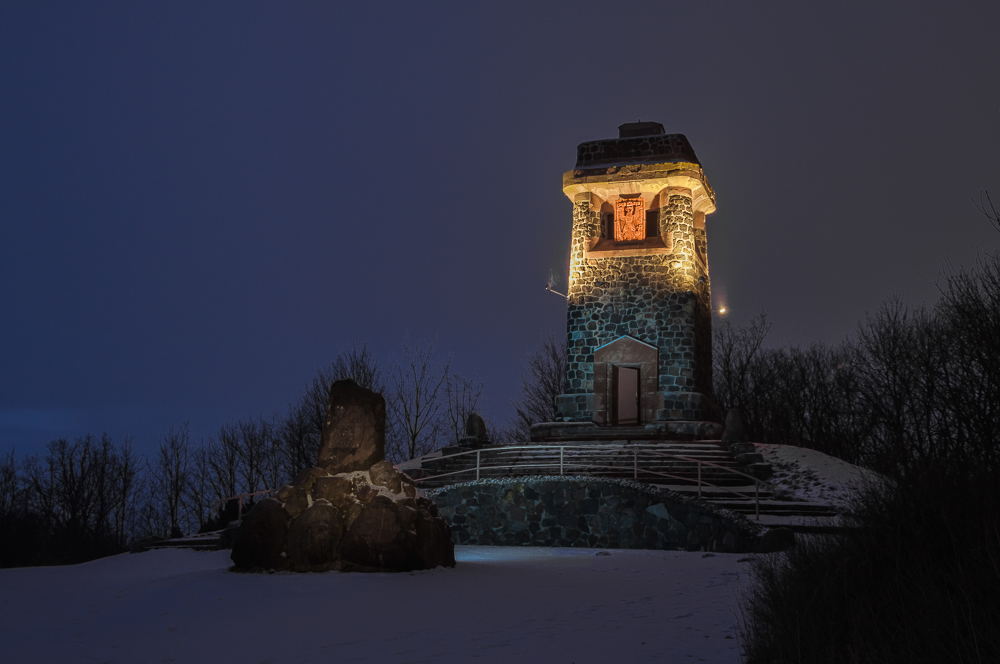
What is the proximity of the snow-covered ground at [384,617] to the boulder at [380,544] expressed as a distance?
0.34 meters

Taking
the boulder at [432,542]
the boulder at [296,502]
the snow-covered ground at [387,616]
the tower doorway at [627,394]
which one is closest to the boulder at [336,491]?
the boulder at [296,502]

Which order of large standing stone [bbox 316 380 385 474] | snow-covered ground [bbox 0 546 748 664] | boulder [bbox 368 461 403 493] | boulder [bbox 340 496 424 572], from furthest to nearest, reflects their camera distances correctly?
1. large standing stone [bbox 316 380 385 474]
2. boulder [bbox 368 461 403 493]
3. boulder [bbox 340 496 424 572]
4. snow-covered ground [bbox 0 546 748 664]

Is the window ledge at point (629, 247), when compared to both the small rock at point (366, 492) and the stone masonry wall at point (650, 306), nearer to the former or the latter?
the stone masonry wall at point (650, 306)

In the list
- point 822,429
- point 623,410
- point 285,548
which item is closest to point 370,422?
point 285,548

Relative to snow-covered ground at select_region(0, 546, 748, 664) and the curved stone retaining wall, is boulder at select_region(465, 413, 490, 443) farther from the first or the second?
snow-covered ground at select_region(0, 546, 748, 664)

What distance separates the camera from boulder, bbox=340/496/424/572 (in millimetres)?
10062

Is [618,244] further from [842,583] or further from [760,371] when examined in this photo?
[842,583]

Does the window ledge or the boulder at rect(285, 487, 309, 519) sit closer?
the boulder at rect(285, 487, 309, 519)

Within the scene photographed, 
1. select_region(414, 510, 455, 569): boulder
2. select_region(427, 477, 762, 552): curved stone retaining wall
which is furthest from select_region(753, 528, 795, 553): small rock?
select_region(414, 510, 455, 569): boulder

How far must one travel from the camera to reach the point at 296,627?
7.11 m

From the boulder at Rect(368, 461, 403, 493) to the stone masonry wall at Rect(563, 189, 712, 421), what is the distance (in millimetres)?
15581

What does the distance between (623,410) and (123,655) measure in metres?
24.4

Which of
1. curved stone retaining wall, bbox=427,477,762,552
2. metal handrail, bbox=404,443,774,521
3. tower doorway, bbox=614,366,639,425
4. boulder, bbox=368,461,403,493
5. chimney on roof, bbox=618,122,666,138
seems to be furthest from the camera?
tower doorway, bbox=614,366,639,425

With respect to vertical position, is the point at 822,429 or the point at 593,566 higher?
the point at 822,429
